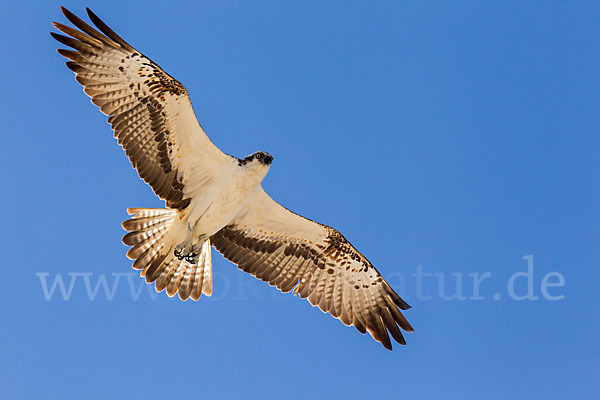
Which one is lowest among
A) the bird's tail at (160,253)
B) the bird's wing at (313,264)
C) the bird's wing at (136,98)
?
the bird's tail at (160,253)

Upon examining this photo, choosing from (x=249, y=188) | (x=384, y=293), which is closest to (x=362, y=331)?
(x=384, y=293)

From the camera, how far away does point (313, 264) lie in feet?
39.0

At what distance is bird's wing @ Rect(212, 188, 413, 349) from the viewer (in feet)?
38.2

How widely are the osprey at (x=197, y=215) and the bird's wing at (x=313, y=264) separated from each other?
2 centimetres

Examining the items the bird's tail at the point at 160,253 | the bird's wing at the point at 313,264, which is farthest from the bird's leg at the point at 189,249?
the bird's wing at the point at 313,264

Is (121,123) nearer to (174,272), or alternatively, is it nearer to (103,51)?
(103,51)

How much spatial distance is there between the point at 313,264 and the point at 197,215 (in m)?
2.02

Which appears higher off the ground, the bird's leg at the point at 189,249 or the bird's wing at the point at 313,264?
the bird's wing at the point at 313,264

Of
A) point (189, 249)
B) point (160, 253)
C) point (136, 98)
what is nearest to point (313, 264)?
point (189, 249)

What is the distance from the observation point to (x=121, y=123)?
10.6 metres

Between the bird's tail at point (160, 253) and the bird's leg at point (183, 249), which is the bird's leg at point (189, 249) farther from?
the bird's tail at point (160, 253)

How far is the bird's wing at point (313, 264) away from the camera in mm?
11633

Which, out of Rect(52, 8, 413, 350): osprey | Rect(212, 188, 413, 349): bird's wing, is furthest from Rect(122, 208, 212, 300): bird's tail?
Rect(212, 188, 413, 349): bird's wing

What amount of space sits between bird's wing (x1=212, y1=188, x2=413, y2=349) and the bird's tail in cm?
74
